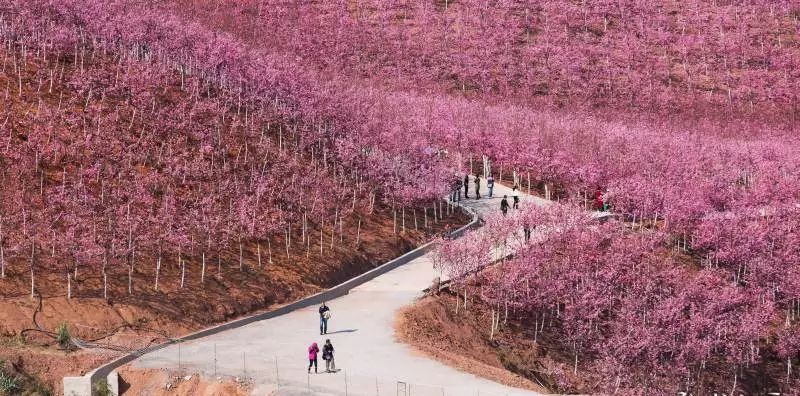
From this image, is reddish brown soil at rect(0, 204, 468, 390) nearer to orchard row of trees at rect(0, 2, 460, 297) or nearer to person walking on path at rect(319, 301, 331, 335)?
orchard row of trees at rect(0, 2, 460, 297)

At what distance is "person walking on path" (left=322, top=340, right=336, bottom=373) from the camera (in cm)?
3928

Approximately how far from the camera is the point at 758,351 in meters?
59.3

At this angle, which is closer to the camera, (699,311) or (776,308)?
(699,311)

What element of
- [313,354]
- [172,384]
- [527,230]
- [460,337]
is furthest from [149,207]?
[313,354]

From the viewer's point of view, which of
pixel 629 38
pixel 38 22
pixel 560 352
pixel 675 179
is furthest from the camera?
pixel 629 38

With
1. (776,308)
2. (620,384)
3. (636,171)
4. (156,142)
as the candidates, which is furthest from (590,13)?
(620,384)

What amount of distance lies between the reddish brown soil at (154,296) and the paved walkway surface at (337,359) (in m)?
2.26

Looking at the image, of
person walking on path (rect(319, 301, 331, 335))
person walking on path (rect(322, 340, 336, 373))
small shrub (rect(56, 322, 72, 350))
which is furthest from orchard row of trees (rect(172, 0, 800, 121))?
person walking on path (rect(322, 340, 336, 373))

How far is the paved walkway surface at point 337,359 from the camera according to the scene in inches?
1484

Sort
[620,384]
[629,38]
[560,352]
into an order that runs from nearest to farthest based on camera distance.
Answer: [620,384] → [560,352] → [629,38]

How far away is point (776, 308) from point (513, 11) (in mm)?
90419

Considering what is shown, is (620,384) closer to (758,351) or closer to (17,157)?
(758,351)

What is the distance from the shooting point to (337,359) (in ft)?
138

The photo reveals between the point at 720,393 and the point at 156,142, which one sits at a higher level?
the point at 156,142
